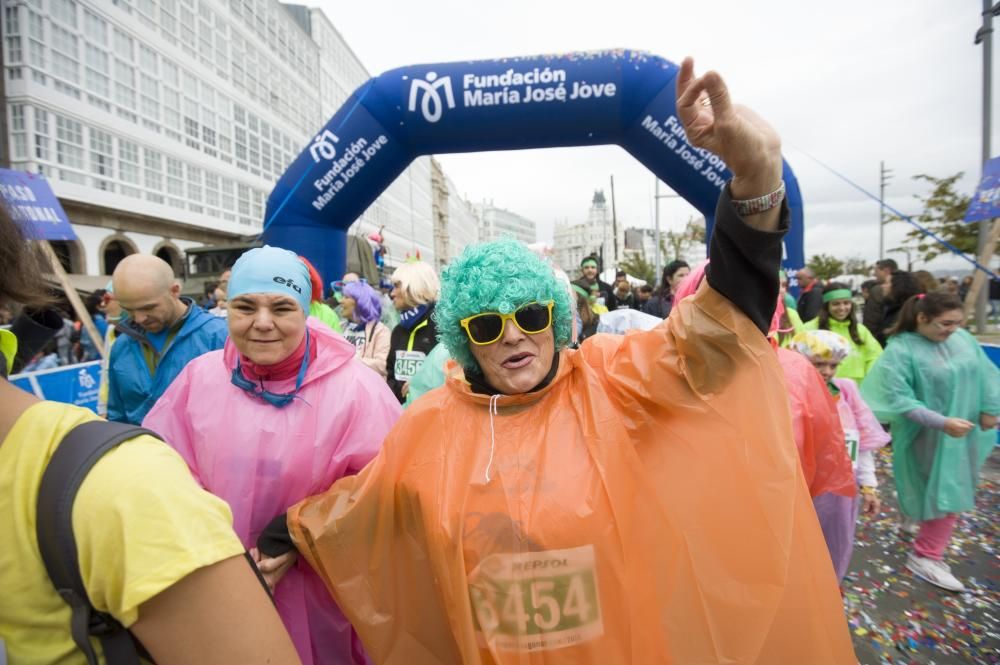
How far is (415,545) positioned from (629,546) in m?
0.61

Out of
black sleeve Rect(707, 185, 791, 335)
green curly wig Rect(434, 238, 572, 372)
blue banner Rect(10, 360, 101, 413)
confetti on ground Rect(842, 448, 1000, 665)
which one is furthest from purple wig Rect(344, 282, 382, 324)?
confetti on ground Rect(842, 448, 1000, 665)

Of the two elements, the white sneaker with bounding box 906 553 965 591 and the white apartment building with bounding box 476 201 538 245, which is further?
the white apartment building with bounding box 476 201 538 245

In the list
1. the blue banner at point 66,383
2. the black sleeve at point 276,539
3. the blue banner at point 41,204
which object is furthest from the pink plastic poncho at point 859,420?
the blue banner at point 66,383

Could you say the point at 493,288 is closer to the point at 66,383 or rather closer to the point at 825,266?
the point at 66,383

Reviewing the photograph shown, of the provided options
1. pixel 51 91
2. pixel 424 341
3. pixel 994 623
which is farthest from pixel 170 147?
pixel 994 623

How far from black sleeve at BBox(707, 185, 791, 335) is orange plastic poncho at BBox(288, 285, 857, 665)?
10 cm

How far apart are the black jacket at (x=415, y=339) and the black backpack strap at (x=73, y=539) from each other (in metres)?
2.93

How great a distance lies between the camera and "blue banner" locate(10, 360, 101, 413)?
530 cm

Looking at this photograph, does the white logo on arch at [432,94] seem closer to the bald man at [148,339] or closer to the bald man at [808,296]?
the bald man at [148,339]

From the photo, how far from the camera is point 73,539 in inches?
26.9

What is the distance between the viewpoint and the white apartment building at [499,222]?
12125cm

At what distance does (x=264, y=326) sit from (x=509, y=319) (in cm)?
86

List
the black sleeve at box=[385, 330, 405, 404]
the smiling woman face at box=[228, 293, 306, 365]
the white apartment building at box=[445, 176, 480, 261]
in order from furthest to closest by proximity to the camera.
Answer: the white apartment building at box=[445, 176, 480, 261] < the black sleeve at box=[385, 330, 405, 404] < the smiling woman face at box=[228, 293, 306, 365]

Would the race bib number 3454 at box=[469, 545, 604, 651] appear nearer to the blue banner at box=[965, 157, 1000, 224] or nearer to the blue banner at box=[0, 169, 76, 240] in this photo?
the blue banner at box=[0, 169, 76, 240]
